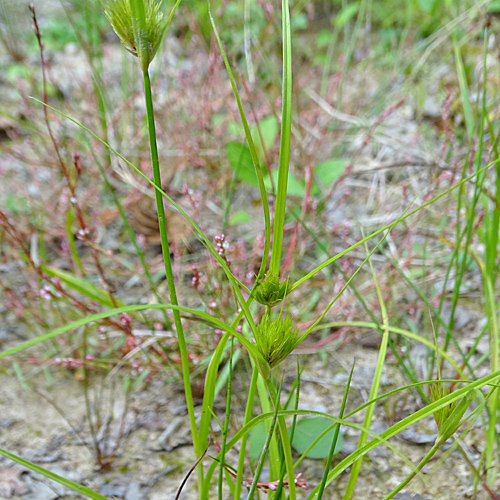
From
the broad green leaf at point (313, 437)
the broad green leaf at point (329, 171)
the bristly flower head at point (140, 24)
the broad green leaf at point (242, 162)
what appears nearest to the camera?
the bristly flower head at point (140, 24)

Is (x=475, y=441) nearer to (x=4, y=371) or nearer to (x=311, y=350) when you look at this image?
(x=311, y=350)

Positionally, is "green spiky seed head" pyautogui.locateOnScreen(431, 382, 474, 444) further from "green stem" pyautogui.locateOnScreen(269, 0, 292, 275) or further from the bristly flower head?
the bristly flower head

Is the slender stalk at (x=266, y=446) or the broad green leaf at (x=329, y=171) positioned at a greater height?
the broad green leaf at (x=329, y=171)

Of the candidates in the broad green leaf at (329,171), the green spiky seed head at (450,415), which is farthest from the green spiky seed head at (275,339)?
the broad green leaf at (329,171)

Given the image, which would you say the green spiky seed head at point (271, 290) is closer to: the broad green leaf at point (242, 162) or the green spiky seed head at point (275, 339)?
the green spiky seed head at point (275, 339)

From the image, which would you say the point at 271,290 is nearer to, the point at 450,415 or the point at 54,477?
the point at 450,415

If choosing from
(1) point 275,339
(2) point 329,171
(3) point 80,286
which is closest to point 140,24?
(1) point 275,339
